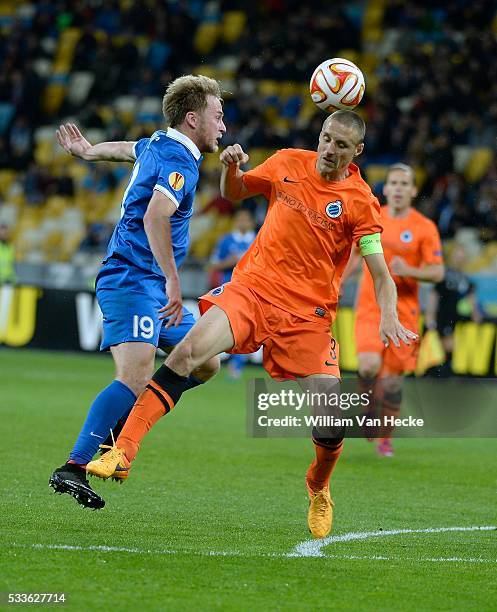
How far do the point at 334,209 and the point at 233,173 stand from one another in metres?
0.60

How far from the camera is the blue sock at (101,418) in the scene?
6375mm

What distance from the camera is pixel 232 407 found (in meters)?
13.7

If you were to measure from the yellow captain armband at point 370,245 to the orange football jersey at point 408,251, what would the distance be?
3.69 metres

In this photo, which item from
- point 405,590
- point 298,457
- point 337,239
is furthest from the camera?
point 298,457

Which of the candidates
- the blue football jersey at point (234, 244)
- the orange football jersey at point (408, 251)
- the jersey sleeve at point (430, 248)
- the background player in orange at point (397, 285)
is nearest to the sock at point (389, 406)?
the background player in orange at point (397, 285)

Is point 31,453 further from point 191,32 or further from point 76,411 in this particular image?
point 191,32

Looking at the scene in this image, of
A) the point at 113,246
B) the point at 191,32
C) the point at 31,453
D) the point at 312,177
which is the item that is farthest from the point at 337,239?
the point at 191,32

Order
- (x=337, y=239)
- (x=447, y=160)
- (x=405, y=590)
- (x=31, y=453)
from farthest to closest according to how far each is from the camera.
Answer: (x=447, y=160) → (x=31, y=453) → (x=337, y=239) → (x=405, y=590)

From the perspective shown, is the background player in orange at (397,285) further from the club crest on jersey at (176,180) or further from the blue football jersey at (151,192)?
the club crest on jersey at (176,180)

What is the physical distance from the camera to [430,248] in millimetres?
10469

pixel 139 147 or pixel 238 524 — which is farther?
pixel 139 147

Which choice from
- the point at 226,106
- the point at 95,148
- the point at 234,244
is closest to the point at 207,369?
the point at 95,148

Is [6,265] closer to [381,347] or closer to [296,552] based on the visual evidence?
[381,347]

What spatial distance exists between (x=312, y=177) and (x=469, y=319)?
9.57 metres
